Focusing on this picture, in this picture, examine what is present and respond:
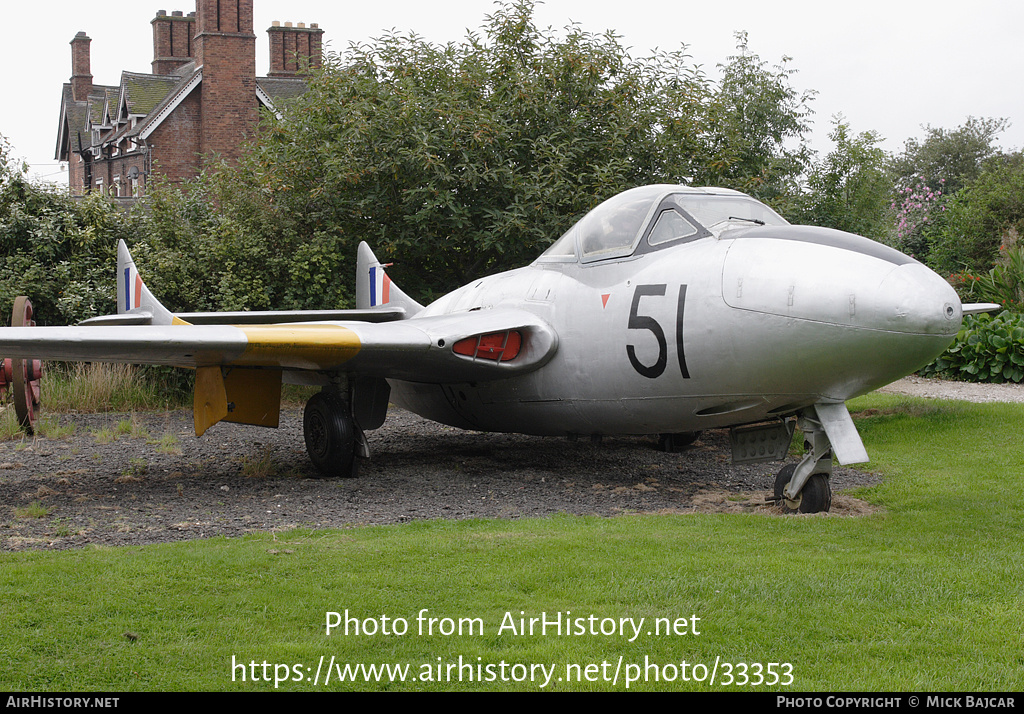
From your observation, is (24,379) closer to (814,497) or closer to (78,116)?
(814,497)

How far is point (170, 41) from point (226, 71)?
489 inches

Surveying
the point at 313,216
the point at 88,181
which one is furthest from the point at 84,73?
the point at 313,216

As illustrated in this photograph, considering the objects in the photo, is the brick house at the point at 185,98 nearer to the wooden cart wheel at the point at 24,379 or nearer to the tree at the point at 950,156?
the wooden cart wheel at the point at 24,379

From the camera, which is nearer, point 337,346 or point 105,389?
point 337,346

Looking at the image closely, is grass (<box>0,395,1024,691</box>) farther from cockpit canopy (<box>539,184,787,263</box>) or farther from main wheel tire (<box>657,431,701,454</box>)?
main wheel tire (<box>657,431,701,454</box>)

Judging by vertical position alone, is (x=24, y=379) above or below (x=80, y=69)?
below

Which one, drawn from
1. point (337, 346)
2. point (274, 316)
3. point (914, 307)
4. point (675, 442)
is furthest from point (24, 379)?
point (914, 307)

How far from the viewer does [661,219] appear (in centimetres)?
753

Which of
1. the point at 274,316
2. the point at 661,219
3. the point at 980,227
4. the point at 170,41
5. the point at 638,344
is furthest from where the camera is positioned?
the point at 170,41

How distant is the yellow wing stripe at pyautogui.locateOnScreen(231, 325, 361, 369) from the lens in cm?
768

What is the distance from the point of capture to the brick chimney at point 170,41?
4281 cm

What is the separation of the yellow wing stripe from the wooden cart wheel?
4.42 m

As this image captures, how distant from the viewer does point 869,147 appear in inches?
763

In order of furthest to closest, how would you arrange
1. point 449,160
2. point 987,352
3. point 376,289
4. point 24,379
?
point 987,352
point 449,160
point 376,289
point 24,379
